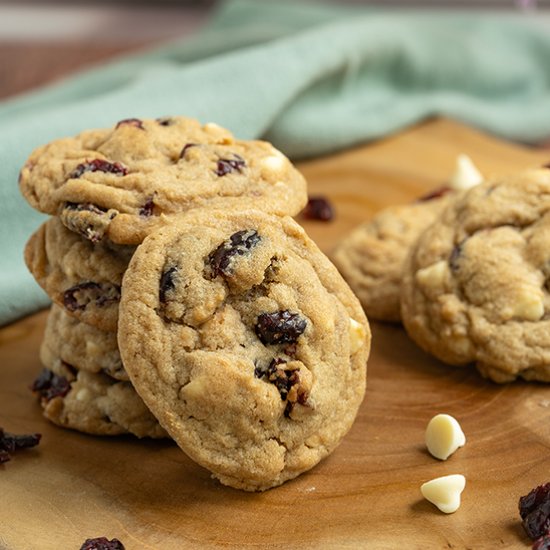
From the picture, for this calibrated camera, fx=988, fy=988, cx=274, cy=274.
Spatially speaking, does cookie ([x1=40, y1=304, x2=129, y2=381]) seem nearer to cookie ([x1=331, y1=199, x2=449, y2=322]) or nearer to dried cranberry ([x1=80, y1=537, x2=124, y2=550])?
dried cranberry ([x1=80, y1=537, x2=124, y2=550])

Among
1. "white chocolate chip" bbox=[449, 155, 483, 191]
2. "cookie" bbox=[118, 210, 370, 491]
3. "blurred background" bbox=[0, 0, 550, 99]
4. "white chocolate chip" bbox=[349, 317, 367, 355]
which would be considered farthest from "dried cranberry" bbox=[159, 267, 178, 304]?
"blurred background" bbox=[0, 0, 550, 99]

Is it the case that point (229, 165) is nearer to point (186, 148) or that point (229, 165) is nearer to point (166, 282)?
point (186, 148)

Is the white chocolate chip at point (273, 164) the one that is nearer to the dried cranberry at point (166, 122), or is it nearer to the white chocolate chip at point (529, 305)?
the dried cranberry at point (166, 122)

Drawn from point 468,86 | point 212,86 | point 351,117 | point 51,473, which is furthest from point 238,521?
point 468,86

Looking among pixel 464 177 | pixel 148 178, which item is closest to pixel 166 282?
pixel 148 178

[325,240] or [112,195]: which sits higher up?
[112,195]

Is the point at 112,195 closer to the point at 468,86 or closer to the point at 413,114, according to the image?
the point at 413,114
